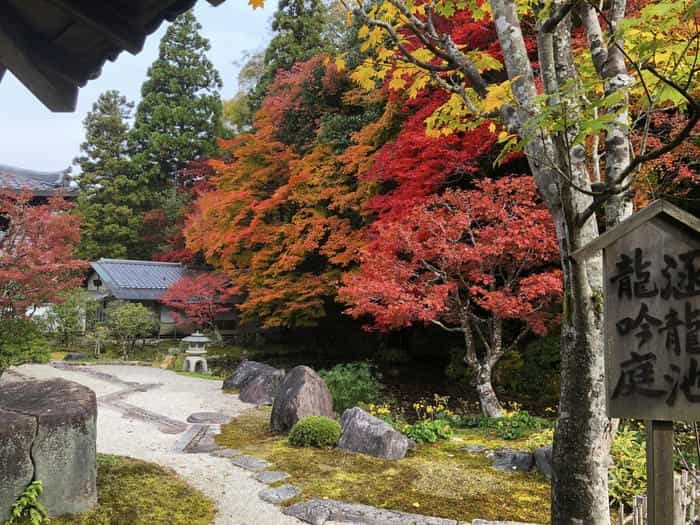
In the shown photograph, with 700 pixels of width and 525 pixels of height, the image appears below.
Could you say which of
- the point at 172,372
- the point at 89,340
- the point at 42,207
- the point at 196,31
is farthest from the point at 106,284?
the point at 196,31

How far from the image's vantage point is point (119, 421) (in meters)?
7.68

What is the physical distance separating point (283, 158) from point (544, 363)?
867cm

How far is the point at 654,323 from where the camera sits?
2424 mm

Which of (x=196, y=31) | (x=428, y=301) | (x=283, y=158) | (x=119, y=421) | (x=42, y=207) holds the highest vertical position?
(x=196, y=31)

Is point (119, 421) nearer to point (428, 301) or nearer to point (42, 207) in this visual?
point (428, 301)

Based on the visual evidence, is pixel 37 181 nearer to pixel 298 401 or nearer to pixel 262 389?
pixel 262 389

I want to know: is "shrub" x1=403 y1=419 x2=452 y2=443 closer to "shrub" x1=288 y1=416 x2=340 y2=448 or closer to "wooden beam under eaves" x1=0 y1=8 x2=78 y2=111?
"shrub" x1=288 y1=416 x2=340 y2=448

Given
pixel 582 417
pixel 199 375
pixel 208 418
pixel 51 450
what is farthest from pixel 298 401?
pixel 199 375

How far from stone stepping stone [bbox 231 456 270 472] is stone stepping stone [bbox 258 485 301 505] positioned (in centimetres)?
66

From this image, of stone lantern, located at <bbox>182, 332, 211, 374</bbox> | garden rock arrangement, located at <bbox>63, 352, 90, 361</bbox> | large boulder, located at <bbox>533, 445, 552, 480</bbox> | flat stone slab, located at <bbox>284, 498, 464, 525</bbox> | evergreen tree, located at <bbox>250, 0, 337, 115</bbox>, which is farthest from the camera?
evergreen tree, located at <bbox>250, 0, 337, 115</bbox>

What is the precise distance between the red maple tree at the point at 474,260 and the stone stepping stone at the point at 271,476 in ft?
10.2

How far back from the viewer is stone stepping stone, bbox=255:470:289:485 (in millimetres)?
4997

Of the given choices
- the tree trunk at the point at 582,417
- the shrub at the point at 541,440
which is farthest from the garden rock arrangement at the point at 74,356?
the tree trunk at the point at 582,417

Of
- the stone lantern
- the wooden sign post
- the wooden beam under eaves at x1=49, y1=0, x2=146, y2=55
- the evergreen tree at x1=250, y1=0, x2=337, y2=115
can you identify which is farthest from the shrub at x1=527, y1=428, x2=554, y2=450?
the evergreen tree at x1=250, y1=0, x2=337, y2=115
